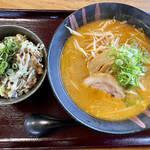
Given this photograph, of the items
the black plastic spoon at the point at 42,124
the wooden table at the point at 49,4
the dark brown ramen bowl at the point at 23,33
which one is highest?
the wooden table at the point at 49,4

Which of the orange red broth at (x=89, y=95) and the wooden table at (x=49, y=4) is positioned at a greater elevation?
the wooden table at (x=49, y=4)

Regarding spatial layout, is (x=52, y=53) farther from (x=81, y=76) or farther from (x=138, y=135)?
(x=138, y=135)

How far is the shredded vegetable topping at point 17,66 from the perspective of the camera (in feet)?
4.69

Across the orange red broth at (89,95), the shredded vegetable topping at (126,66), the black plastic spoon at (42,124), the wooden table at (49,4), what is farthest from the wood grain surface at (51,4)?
the black plastic spoon at (42,124)

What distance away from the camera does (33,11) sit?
186cm

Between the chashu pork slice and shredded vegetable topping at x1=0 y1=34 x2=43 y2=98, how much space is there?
19.0 inches

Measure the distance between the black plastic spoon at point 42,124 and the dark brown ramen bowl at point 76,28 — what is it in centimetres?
16

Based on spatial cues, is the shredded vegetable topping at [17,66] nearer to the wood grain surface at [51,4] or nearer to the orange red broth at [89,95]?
the orange red broth at [89,95]

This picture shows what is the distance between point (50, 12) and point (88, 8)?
0.48 m

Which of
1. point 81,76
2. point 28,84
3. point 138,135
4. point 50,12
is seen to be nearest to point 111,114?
point 138,135

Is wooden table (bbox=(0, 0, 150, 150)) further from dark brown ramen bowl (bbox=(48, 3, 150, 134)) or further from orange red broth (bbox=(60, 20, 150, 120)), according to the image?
orange red broth (bbox=(60, 20, 150, 120))

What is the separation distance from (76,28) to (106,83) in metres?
0.64

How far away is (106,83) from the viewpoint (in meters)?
1.56

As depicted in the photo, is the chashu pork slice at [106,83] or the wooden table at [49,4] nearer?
the chashu pork slice at [106,83]
